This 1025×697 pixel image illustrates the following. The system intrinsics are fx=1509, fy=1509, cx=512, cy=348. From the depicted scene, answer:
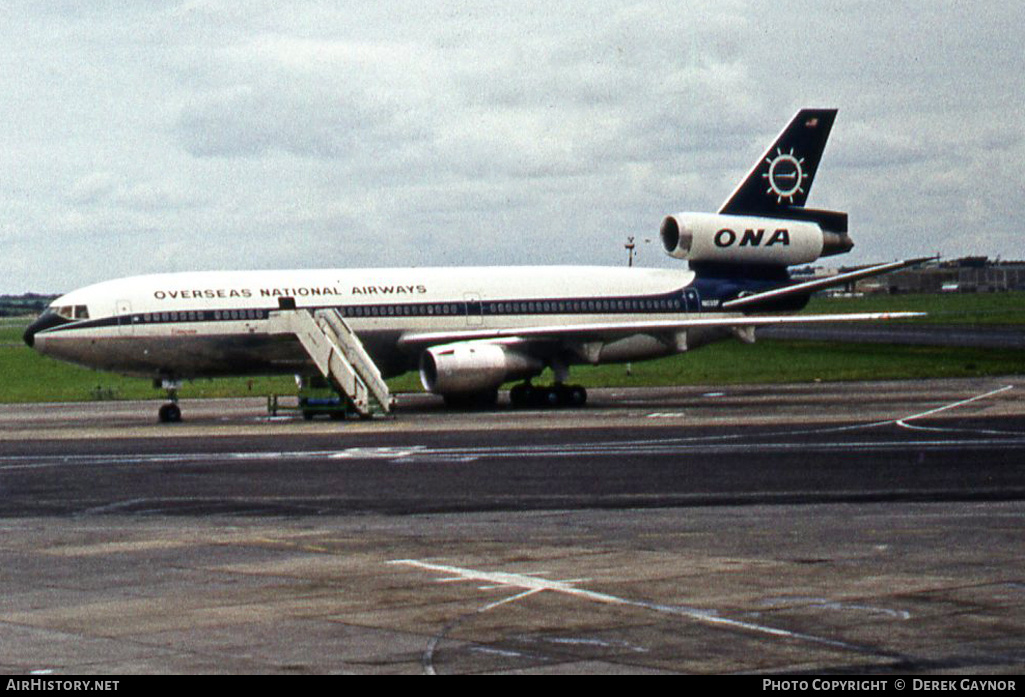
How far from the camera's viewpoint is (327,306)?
157 feet

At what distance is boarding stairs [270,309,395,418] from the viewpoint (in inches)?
1750

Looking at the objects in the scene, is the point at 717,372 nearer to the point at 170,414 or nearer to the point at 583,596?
the point at 170,414

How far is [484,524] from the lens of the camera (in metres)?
21.0

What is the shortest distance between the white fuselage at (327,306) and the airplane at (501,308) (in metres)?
0.05

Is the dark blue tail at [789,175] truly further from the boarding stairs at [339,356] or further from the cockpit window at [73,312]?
the cockpit window at [73,312]

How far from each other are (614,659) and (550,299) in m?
38.3

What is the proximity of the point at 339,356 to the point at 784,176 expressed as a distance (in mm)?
17964

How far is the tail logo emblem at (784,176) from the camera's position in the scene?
5281 cm

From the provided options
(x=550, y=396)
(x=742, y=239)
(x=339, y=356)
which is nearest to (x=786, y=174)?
(x=742, y=239)

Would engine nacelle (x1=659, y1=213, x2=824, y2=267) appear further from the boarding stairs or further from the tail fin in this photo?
the boarding stairs

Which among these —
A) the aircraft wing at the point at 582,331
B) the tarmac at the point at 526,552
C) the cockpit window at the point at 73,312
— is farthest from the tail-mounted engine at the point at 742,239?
the cockpit window at the point at 73,312

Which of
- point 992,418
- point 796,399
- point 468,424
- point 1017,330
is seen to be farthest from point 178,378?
point 1017,330
